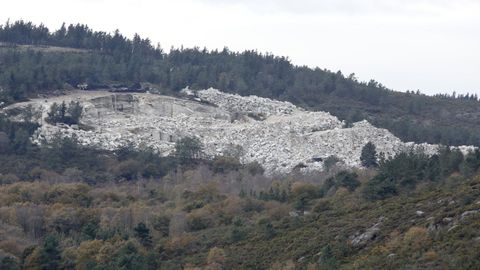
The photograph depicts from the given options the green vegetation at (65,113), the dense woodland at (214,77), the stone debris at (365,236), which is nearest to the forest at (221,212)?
the stone debris at (365,236)

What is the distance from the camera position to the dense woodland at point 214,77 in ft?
411

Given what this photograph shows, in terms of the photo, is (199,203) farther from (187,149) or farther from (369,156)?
(187,149)

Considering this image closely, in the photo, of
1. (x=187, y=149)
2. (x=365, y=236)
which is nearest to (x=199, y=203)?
(x=187, y=149)

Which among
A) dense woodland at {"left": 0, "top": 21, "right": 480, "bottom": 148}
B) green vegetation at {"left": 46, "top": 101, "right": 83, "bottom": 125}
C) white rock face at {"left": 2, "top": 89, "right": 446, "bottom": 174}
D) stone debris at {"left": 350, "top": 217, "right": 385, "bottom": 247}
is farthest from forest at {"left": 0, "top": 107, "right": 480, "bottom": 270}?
dense woodland at {"left": 0, "top": 21, "right": 480, "bottom": 148}

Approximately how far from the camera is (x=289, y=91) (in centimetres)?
14488

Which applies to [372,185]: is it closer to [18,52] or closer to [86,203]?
[86,203]

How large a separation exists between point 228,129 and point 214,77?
817 inches

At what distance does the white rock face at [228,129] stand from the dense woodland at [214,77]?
4.02 m

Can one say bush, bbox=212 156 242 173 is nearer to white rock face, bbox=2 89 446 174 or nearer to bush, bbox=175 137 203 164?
bush, bbox=175 137 203 164

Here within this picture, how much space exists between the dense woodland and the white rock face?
4.02 m

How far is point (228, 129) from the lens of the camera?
120750mm

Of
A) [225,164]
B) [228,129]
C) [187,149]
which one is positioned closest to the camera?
[225,164]

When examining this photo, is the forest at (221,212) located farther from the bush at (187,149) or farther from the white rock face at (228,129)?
the white rock face at (228,129)

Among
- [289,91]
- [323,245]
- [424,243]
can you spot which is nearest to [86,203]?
[323,245]
